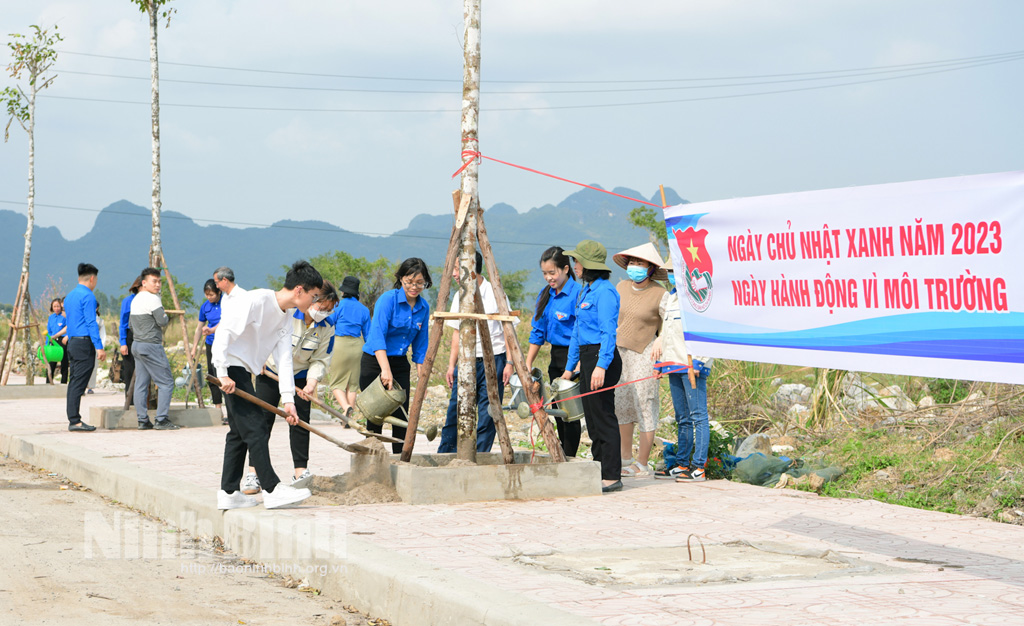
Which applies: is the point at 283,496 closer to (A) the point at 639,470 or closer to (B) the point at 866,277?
(A) the point at 639,470

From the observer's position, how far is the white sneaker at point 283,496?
22.8 feet

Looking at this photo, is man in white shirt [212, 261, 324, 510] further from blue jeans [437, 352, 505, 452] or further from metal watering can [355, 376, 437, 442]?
blue jeans [437, 352, 505, 452]

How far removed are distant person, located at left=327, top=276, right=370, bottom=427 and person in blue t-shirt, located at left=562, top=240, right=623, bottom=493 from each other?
2.35m

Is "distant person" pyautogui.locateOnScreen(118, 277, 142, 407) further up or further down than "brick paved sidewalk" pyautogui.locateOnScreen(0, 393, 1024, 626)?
further up

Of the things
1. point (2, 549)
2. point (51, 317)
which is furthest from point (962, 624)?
point (51, 317)

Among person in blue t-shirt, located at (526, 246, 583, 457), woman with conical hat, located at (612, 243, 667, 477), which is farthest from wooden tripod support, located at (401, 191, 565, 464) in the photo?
woman with conical hat, located at (612, 243, 667, 477)

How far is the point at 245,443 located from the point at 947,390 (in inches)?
333

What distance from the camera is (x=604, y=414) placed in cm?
827

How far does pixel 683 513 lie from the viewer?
7.16 metres

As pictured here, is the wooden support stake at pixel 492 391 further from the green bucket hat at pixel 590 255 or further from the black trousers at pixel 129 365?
the black trousers at pixel 129 365

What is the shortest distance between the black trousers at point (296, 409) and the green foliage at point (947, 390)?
709 centimetres

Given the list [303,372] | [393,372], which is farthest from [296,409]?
[393,372]

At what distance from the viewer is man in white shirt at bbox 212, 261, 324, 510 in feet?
22.8

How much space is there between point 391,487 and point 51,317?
51.1ft
